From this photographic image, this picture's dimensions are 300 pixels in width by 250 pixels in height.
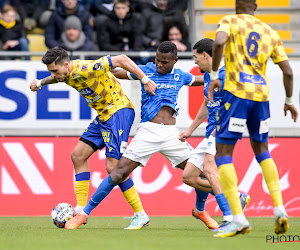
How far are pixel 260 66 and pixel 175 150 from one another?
204cm

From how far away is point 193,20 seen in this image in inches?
551

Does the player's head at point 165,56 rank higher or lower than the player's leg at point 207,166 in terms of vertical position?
higher

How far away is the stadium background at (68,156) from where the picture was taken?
1126 cm

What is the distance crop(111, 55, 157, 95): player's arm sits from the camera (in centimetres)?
748

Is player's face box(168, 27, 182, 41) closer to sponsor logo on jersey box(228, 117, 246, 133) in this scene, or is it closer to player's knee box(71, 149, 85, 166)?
player's knee box(71, 149, 85, 166)

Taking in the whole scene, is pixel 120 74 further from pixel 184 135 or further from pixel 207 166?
pixel 207 166

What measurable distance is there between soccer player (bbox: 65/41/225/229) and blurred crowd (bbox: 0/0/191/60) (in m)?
5.06

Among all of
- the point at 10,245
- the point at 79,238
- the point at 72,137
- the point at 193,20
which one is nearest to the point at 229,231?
the point at 79,238

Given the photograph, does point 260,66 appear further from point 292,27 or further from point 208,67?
point 292,27

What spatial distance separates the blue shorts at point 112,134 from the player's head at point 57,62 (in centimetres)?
76

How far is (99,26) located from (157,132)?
226 inches

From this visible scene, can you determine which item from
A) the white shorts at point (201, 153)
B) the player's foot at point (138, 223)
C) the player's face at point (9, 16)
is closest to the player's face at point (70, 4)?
the player's face at point (9, 16)

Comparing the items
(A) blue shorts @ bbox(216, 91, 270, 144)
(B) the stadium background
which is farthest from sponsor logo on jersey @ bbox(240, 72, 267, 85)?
(B) the stadium background

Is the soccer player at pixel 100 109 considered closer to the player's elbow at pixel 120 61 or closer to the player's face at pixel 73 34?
the player's elbow at pixel 120 61
